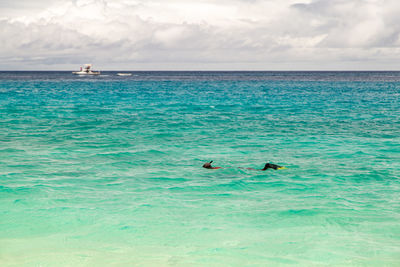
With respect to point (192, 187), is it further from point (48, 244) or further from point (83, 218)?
point (48, 244)

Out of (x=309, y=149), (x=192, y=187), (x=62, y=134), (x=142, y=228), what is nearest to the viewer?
(x=142, y=228)

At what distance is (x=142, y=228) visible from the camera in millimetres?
9008

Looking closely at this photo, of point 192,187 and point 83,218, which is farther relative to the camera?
point 192,187

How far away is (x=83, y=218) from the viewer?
Result: 953 centimetres

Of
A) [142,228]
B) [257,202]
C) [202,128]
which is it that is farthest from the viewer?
→ [202,128]

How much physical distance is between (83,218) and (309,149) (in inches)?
448

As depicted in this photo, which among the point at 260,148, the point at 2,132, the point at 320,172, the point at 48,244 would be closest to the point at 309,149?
the point at 260,148

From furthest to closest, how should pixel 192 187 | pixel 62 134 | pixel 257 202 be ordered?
pixel 62 134, pixel 192 187, pixel 257 202

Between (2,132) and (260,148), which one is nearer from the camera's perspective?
(260,148)

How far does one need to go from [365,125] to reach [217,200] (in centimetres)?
1768

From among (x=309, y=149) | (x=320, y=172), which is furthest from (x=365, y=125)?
(x=320, y=172)

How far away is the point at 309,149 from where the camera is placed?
17.8 meters

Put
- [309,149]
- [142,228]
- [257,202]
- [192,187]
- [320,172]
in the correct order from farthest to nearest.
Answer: [309,149] < [320,172] < [192,187] < [257,202] < [142,228]

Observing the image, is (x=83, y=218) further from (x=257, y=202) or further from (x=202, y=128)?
(x=202, y=128)
